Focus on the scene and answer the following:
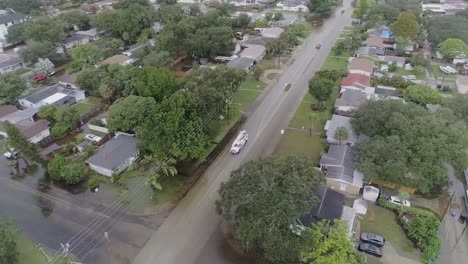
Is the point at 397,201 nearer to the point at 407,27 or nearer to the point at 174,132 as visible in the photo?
the point at 174,132

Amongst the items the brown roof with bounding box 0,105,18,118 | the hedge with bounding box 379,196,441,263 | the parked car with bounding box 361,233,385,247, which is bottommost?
the parked car with bounding box 361,233,385,247

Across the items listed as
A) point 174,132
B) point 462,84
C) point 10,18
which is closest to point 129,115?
point 174,132

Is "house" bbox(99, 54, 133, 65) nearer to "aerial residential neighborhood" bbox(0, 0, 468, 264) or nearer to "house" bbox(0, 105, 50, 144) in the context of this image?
"aerial residential neighborhood" bbox(0, 0, 468, 264)

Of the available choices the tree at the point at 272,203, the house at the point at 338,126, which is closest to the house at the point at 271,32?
the house at the point at 338,126

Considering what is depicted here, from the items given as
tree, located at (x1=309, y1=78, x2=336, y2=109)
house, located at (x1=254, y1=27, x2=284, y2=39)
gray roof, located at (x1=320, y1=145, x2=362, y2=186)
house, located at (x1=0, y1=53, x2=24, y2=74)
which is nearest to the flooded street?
gray roof, located at (x1=320, y1=145, x2=362, y2=186)

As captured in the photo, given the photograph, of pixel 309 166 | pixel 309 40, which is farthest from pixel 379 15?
pixel 309 166

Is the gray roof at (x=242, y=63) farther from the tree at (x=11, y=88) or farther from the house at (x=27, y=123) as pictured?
the tree at (x=11, y=88)

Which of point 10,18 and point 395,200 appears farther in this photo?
point 10,18
